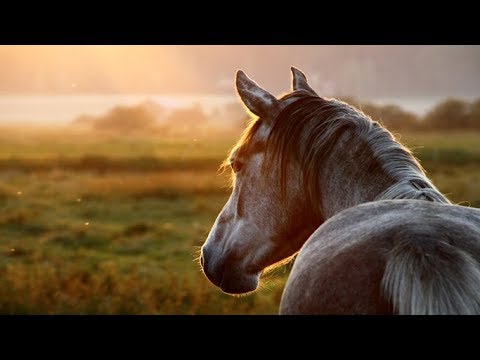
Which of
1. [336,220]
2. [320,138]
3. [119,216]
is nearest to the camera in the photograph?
[336,220]

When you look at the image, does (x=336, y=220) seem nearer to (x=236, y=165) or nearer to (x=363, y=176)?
(x=363, y=176)

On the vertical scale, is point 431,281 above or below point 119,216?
above

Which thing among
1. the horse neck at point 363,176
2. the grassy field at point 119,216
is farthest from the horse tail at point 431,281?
the grassy field at point 119,216

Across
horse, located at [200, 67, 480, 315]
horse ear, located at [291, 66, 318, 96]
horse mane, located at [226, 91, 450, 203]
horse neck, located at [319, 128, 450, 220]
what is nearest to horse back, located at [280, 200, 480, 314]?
horse, located at [200, 67, 480, 315]

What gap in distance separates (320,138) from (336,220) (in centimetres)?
67

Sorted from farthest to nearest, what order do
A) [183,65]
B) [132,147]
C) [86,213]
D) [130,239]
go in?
[132,147]
[183,65]
[86,213]
[130,239]

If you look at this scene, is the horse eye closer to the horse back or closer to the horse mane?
the horse mane

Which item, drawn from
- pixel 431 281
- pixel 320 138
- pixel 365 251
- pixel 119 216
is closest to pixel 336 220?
pixel 365 251

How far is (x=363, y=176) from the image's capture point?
238cm

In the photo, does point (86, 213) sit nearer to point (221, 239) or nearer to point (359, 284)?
point (221, 239)
